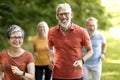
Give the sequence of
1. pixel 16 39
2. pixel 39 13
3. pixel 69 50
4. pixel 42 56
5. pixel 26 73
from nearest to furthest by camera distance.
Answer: pixel 26 73
pixel 16 39
pixel 69 50
pixel 42 56
pixel 39 13

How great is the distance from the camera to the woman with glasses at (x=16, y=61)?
5.59 meters

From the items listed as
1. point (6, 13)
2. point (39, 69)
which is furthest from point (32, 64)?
point (6, 13)

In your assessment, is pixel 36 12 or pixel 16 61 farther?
pixel 36 12

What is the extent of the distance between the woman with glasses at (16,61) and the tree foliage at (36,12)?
36.4 feet

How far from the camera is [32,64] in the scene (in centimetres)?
563

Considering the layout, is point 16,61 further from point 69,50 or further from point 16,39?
point 69,50

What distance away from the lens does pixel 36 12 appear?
61.4ft

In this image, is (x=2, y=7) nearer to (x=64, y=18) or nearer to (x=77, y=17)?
(x=77, y=17)

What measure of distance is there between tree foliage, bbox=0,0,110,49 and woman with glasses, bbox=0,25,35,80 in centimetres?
1111

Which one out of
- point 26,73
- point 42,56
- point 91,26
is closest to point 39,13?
point 42,56

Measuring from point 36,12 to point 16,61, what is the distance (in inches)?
518

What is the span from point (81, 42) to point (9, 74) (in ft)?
4.16

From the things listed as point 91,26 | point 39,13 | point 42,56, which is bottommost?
point 42,56

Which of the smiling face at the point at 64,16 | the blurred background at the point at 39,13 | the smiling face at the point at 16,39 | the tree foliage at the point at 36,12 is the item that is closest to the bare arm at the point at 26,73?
the smiling face at the point at 16,39
